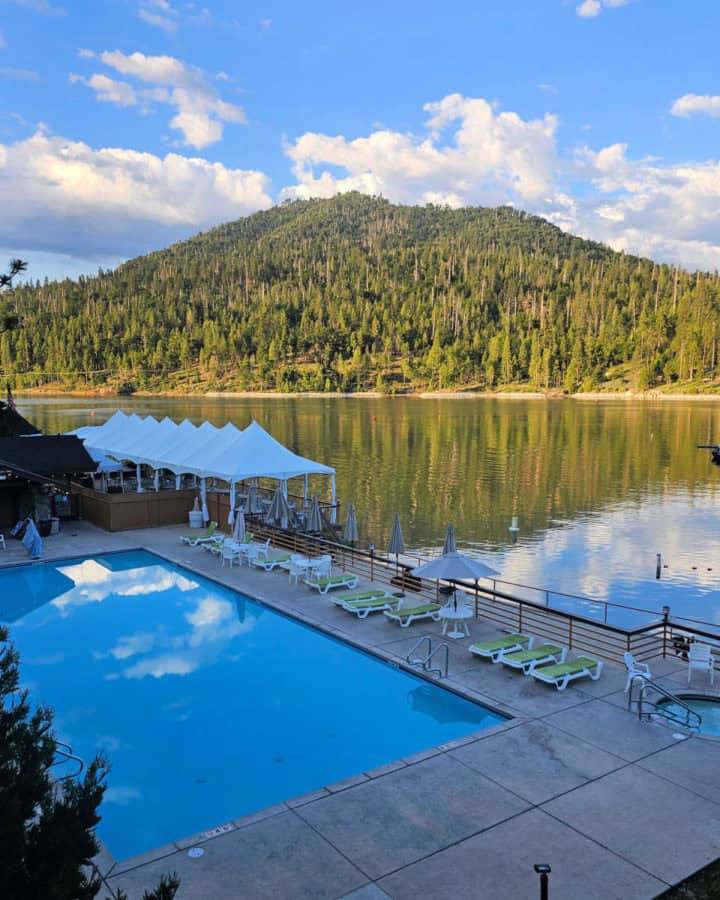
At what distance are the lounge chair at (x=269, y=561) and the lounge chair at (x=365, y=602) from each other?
3426mm

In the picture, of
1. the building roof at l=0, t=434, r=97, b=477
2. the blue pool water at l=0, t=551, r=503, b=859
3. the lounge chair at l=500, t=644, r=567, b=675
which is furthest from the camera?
the building roof at l=0, t=434, r=97, b=477

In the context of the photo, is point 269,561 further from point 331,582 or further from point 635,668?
point 635,668

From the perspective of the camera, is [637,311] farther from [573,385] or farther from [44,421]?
[44,421]

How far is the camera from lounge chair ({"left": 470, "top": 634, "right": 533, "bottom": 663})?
1177cm

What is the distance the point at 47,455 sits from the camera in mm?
25844

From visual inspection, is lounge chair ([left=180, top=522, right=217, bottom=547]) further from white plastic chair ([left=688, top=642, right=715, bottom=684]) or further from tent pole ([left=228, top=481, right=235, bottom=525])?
white plastic chair ([left=688, top=642, right=715, bottom=684])

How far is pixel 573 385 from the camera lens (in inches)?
5098

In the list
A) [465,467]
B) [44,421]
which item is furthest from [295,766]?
[44,421]

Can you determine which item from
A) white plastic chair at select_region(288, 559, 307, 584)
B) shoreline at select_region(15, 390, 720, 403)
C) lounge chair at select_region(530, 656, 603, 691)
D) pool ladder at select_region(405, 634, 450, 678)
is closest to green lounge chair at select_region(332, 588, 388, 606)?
white plastic chair at select_region(288, 559, 307, 584)

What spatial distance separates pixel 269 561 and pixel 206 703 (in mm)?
7470

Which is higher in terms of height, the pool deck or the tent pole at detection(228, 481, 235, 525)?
the tent pole at detection(228, 481, 235, 525)

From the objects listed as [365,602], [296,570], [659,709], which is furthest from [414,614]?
[659,709]

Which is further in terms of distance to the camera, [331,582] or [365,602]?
[331,582]

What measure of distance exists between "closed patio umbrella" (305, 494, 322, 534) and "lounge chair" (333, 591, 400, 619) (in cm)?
589
